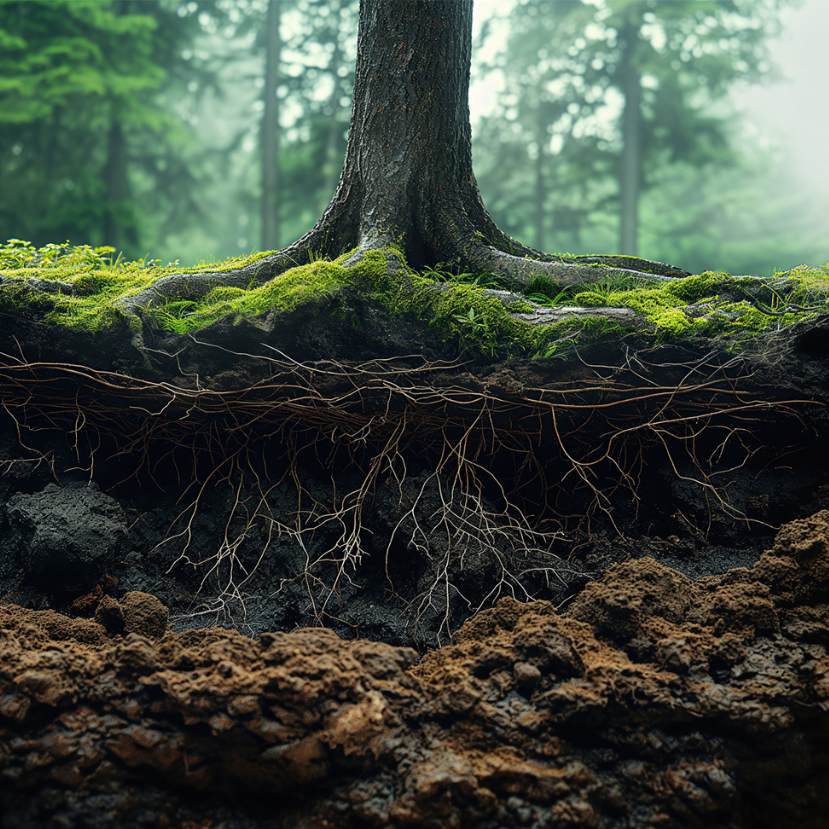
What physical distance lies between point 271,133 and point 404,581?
14.3m

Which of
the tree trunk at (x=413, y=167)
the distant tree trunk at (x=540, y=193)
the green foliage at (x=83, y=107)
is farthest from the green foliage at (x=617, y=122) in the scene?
the tree trunk at (x=413, y=167)

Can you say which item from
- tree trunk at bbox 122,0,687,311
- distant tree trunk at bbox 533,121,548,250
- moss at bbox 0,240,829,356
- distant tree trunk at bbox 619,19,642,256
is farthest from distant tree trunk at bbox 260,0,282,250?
moss at bbox 0,240,829,356

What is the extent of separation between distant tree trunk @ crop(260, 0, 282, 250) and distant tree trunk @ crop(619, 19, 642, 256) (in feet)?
29.5

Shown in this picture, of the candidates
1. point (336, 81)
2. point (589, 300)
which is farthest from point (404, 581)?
point (336, 81)

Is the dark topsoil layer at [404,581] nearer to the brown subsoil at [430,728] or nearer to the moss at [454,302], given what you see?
the brown subsoil at [430,728]

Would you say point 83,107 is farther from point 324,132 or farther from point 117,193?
point 324,132

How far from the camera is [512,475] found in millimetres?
3232

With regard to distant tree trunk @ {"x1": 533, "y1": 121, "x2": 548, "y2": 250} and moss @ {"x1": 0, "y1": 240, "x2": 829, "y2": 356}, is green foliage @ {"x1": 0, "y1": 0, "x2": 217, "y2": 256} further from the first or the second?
moss @ {"x1": 0, "y1": 240, "x2": 829, "y2": 356}

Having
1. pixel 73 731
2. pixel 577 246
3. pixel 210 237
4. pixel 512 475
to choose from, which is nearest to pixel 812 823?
pixel 512 475

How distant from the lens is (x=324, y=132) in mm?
14367

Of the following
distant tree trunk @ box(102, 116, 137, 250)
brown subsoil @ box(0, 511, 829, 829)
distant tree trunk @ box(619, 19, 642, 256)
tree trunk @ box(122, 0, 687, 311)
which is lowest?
brown subsoil @ box(0, 511, 829, 829)

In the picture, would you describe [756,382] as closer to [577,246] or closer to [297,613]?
[297,613]

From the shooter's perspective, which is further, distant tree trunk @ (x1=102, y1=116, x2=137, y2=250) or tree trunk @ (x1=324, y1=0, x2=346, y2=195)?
tree trunk @ (x1=324, y1=0, x2=346, y2=195)

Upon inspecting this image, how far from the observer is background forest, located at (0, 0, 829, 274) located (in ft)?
42.1
